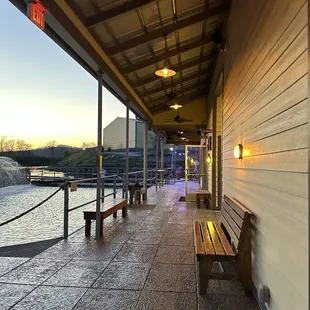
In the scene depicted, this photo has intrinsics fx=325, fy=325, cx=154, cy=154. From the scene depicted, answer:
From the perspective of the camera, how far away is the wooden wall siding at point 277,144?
176 cm

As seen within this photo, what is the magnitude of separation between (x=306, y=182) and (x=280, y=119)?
63 cm

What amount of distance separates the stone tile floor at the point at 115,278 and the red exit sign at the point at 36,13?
2355mm

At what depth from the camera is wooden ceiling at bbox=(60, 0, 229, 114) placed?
12.7 ft

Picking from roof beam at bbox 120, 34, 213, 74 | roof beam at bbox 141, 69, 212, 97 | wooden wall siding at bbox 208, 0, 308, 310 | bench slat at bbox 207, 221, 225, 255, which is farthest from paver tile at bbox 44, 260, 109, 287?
roof beam at bbox 141, 69, 212, 97

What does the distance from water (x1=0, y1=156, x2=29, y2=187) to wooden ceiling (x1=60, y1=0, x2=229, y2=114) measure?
12553 millimetres

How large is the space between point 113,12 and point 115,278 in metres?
2.99

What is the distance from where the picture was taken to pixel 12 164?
17.9 meters

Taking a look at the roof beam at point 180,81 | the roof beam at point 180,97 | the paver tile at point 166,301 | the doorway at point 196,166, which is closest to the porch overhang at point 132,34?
the roof beam at point 180,81

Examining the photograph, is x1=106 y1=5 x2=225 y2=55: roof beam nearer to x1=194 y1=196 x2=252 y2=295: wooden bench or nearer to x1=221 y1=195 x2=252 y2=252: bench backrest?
x1=221 y1=195 x2=252 y2=252: bench backrest

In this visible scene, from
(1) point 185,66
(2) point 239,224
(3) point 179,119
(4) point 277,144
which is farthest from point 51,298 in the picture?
(3) point 179,119

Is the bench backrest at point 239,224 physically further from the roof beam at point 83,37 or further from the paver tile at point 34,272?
the roof beam at point 83,37

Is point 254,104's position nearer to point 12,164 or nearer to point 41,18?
point 41,18

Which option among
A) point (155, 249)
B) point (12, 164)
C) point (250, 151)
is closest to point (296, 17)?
point (250, 151)

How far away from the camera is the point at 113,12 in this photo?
3854 mm
